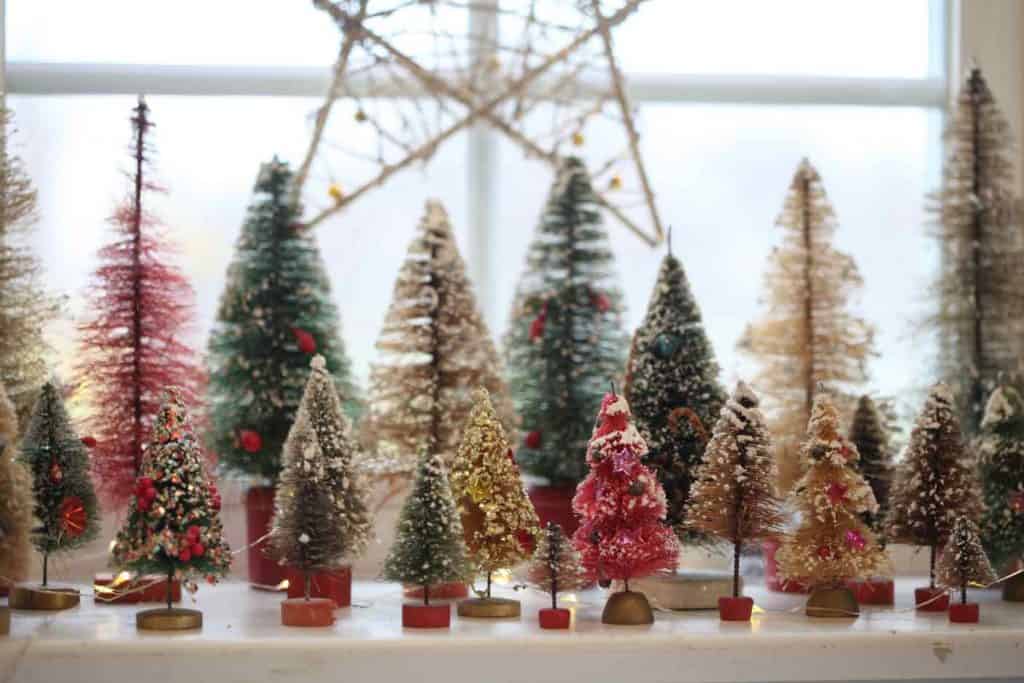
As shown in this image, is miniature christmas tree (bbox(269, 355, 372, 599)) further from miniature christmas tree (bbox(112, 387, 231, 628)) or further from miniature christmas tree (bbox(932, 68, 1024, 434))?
miniature christmas tree (bbox(932, 68, 1024, 434))

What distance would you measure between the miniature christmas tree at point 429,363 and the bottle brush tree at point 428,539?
0.45 m

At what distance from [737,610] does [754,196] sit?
139cm

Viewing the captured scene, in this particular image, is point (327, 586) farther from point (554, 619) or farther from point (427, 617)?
point (554, 619)

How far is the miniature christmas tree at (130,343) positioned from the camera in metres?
2.87

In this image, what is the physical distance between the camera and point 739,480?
2.62 meters

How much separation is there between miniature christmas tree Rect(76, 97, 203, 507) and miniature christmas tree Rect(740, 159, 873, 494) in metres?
1.20

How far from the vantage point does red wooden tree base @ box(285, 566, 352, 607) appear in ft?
9.07

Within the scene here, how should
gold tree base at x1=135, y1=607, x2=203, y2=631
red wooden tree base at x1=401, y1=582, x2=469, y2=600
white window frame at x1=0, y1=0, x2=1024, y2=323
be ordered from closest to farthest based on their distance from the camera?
1. gold tree base at x1=135, y1=607, x2=203, y2=631
2. red wooden tree base at x1=401, y1=582, x2=469, y2=600
3. white window frame at x1=0, y1=0, x2=1024, y2=323

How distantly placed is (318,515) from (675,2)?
1.74 meters

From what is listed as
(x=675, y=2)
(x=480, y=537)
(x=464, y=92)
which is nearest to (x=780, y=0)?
(x=675, y=2)

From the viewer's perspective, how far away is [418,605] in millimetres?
2570

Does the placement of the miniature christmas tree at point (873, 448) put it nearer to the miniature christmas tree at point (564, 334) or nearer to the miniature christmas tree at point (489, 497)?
the miniature christmas tree at point (564, 334)

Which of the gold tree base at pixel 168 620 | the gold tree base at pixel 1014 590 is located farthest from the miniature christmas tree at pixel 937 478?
the gold tree base at pixel 168 620

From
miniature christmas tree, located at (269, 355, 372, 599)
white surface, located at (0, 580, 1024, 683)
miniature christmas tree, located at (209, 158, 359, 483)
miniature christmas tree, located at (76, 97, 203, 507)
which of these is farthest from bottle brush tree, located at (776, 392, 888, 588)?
miniature christmas tree, located at (76, 97, 203, 507)
